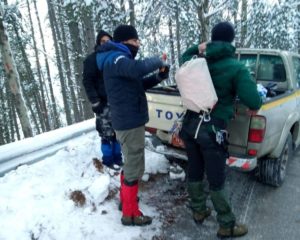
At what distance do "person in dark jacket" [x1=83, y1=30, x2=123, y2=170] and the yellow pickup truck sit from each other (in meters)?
0.58

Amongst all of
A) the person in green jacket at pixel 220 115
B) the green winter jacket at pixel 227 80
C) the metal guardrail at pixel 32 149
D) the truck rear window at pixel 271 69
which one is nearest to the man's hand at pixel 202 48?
the person in green jacket at pixel 220 115

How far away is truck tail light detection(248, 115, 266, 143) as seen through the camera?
383 cm

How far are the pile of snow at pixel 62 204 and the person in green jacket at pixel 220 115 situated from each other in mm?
874

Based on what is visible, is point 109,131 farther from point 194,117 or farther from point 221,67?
point 221,67

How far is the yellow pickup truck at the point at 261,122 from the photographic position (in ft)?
12.7

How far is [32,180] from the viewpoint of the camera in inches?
164

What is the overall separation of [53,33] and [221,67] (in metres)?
24.1

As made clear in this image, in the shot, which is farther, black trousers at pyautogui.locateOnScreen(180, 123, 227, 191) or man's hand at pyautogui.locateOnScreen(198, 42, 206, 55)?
man's hand at pyautogui.locateOnScreen(198, 42, 206, 55)

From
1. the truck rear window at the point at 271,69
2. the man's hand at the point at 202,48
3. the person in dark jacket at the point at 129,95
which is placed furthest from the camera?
the truck rear window at the point at 271,69

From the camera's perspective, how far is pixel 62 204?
149 inches

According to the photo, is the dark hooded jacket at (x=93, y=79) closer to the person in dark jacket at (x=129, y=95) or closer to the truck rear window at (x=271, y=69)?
the person in dark jacket at (x=129, y=95)

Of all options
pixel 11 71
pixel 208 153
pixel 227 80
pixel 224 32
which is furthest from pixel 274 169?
pixel 11 71

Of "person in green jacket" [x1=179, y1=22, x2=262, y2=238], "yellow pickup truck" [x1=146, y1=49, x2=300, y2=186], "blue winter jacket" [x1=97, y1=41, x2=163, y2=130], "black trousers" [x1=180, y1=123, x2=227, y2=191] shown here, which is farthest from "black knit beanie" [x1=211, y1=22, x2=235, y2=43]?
"black trousers" [x1=180, y1=123, x2=227, y2=191]

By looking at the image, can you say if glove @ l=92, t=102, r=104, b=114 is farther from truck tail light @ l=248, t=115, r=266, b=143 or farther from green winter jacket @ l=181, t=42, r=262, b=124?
truck tail light @ l=248, t=115, r=266, b=143
